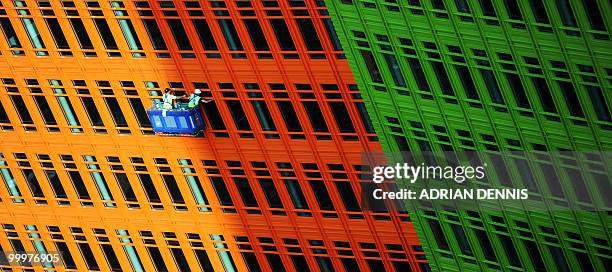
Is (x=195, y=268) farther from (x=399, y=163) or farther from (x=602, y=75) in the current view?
(x=602, y=75)

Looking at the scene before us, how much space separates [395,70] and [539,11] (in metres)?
7.07

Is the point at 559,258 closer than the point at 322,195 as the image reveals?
Yes

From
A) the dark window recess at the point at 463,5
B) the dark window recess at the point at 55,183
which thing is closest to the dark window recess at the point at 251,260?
the dark window recess at the point at 55,183

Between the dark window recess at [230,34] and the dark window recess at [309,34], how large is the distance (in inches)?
114

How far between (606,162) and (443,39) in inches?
291

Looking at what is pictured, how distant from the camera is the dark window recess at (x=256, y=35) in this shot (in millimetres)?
68188

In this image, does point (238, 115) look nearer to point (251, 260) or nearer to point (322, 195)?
point (322, 195)

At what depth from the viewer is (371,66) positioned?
66250 millimetres

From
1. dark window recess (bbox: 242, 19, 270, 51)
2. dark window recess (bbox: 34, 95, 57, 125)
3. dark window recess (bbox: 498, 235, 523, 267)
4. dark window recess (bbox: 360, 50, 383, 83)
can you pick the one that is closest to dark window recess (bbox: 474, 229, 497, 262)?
dark window recess (bbox: 498, 235, 523, 267)

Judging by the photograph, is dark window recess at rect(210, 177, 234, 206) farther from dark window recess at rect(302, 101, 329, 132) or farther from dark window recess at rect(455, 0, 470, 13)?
dark window recess at rect(455, 0, 470, 13)

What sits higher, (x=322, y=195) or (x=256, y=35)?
(x=256, y=35)

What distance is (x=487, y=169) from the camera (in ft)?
216

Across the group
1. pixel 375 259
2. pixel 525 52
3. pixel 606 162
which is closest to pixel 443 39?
pixel 525 52

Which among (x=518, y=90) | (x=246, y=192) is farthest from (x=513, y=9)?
(x=246, y=192)
